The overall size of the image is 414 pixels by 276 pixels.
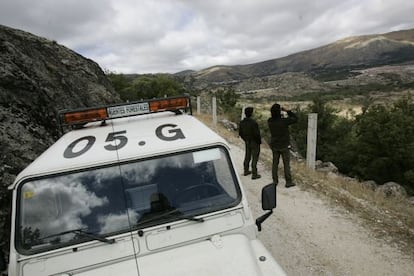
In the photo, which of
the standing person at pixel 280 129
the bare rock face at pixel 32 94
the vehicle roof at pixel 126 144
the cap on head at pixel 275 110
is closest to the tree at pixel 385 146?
the standing person at pixel 280 129

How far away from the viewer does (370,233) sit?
602cm

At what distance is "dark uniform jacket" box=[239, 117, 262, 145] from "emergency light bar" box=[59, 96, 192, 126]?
4328 mm

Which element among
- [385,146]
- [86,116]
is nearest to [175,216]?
[86,116]

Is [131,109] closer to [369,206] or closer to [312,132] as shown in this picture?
[369,206]

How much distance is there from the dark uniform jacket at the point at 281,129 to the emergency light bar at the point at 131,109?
11.6 feet

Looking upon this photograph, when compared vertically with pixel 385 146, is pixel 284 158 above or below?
above

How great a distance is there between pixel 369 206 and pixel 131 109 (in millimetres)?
5291

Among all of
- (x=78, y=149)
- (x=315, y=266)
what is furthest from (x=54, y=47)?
(x=315, y=266)

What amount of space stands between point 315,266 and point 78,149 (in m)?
3.80

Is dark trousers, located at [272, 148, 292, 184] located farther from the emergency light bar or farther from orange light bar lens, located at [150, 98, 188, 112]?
orange light bar lens, located at [150, 98, 188, 112]

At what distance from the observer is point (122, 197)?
3.19m

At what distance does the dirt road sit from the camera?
504 centimetres

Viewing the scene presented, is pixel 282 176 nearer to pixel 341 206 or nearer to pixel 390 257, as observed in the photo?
pixel 341 206

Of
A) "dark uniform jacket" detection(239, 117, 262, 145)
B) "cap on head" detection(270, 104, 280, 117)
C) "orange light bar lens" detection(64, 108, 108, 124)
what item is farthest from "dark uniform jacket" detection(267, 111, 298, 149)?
"orange light bar lens" detection(64, 108, 108, 124)
